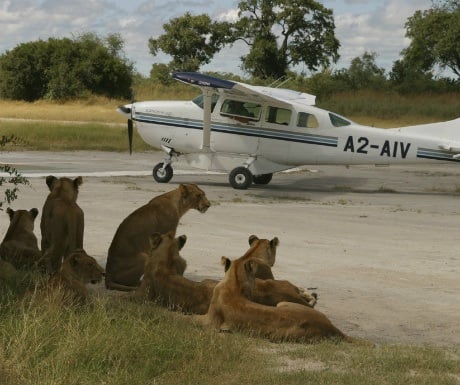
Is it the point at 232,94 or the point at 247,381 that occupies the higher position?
the point at 232,94

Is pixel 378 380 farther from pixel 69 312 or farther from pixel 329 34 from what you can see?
pixel 329 34

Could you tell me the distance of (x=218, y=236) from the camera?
13.6 meters

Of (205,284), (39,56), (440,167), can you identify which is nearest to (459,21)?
(39,56)

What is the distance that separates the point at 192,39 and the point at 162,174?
5436 centimetres

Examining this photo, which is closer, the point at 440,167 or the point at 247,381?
the point at 247,381

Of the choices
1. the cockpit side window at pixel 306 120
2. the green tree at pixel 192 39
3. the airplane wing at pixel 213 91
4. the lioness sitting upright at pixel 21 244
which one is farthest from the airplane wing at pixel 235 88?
the green tree at pixel 192 39

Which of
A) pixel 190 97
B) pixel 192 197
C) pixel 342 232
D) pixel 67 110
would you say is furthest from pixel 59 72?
pixel 192 197

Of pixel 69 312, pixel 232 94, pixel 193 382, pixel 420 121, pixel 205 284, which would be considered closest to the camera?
pixel 193 382

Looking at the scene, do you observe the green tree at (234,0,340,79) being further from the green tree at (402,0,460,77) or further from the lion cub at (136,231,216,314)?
the lion cub at (136,231,216,314)

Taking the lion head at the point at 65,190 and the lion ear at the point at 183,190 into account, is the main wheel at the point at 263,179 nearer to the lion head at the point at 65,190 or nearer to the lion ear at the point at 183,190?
the lion ear at the point at 183,190

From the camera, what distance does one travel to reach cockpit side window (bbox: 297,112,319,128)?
22391 millimetres

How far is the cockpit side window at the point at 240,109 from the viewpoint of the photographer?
2264 cm

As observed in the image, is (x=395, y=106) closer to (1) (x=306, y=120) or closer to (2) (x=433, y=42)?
(2) (x=433, y=42)

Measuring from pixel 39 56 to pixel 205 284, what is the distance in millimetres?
56229
